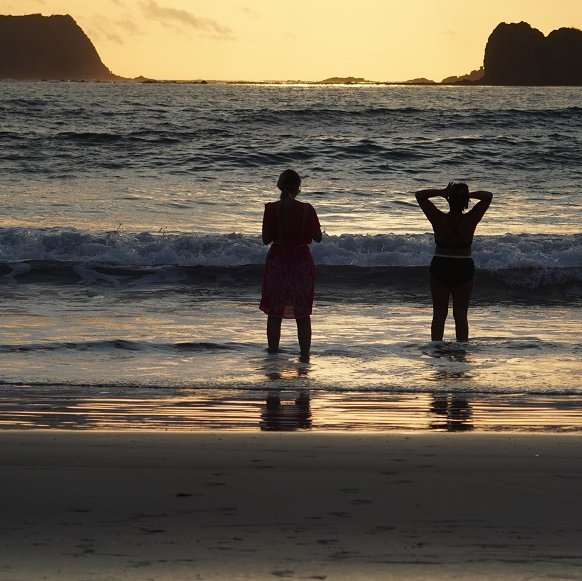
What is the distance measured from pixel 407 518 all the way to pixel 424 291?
30.1 feet

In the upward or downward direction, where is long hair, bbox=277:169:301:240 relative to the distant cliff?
downward

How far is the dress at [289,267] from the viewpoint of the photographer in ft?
26.6

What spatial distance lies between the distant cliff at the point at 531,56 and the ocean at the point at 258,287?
13207cm

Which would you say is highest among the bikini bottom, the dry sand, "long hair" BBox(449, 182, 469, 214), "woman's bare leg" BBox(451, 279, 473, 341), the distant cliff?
the distant cliff

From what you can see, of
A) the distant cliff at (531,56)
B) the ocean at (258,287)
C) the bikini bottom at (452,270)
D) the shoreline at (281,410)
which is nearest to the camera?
the shoreline at (281,410)

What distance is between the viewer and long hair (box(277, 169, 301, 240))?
7906 mm

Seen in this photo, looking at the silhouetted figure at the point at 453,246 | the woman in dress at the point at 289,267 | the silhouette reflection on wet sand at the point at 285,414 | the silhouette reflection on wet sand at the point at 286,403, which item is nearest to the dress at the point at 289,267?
the woman in dress at the point at 289,267

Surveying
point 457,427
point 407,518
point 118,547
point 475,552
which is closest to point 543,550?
point 475,552

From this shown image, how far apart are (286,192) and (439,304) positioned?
1.71 meters

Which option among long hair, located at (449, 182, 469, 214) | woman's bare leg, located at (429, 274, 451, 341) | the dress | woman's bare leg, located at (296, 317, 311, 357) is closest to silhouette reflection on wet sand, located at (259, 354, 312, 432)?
woman's bare leg, located at (296, 317, 311, 357)

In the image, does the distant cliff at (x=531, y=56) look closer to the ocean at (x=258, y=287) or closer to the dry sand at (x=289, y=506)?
the ocean at (x=258, y=287)

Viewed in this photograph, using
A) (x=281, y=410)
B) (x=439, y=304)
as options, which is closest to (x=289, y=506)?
(x=281, y=410)

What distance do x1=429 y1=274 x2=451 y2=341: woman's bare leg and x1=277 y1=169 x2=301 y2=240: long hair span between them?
1.40 meters

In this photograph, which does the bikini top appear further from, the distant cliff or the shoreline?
the distant cliff
